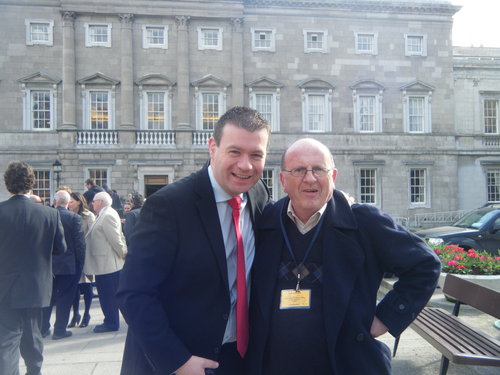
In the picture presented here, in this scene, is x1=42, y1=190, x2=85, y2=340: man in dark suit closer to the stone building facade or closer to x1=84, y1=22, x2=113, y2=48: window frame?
the stone building facade

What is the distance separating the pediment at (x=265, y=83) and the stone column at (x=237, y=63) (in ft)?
2.26

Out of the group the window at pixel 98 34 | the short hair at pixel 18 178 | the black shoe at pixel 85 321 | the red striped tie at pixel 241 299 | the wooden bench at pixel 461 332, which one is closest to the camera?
the red striped tie at pixel 241 299

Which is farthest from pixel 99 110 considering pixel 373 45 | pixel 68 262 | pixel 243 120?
pixel 243 120

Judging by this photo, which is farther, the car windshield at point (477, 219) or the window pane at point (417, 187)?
the window pane at point (417, 187)

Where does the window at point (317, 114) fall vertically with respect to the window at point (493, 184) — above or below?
above

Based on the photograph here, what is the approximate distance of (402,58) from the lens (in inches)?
952

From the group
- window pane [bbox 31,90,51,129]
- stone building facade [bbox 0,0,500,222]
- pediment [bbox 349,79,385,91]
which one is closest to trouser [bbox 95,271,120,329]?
stone building facade [bbox 0,0,500,222]

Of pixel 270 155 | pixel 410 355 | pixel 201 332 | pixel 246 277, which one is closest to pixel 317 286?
pixel 246 277

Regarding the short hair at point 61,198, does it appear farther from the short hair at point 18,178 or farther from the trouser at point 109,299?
the short hair at point 18,178

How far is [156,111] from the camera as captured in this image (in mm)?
22391

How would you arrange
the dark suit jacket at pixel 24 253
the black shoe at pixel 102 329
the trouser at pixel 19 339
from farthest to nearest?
the black shoe at pixel 102 329 < the dark suit jacket at pixel 24 253 < the trouser at pixel 19 339

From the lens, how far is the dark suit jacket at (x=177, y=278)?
2131mm

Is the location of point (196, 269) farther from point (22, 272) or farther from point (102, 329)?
point (102, 329)

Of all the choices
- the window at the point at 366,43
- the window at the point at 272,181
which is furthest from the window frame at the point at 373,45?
the window at the point at 272,181
